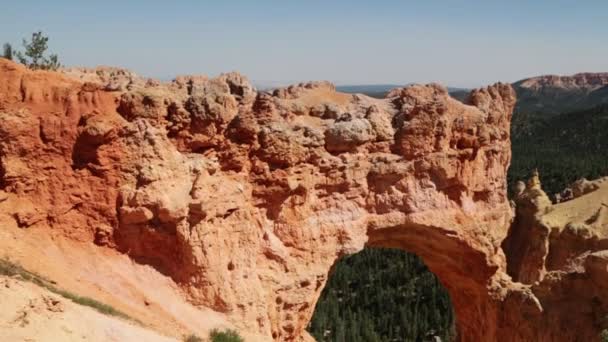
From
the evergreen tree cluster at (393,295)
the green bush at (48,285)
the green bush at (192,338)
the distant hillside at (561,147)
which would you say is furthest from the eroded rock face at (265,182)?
the distant hillside at (561,147)

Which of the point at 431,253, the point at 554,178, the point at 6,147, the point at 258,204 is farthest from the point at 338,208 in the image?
the point at 554,178

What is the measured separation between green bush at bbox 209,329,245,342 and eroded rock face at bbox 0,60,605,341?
3.20 ft

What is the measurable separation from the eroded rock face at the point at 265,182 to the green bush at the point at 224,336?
974 mm

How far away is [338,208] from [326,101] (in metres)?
3.39

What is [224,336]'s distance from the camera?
43.1 ft

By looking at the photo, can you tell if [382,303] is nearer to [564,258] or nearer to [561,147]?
[564,258]

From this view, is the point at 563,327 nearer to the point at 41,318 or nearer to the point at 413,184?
the point at 413,184

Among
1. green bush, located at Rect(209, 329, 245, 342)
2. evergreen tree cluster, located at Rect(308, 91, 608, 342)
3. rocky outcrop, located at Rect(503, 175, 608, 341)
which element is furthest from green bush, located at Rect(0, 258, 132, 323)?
evergreen tree cluster, located at Rect(308, 91, 608, 342)

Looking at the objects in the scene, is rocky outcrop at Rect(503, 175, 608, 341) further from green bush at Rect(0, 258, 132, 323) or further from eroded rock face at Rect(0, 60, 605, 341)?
green bush at Rect(0, 258, 132, 323)

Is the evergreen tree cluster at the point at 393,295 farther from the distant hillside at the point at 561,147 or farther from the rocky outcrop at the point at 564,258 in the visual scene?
the rocky outcrop at the point at 564,258

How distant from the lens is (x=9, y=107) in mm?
12641

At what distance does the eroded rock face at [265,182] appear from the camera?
1316 centimetres

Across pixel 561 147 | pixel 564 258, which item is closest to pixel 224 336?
pixel 564 258

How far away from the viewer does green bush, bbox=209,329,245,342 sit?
13.0 meters
